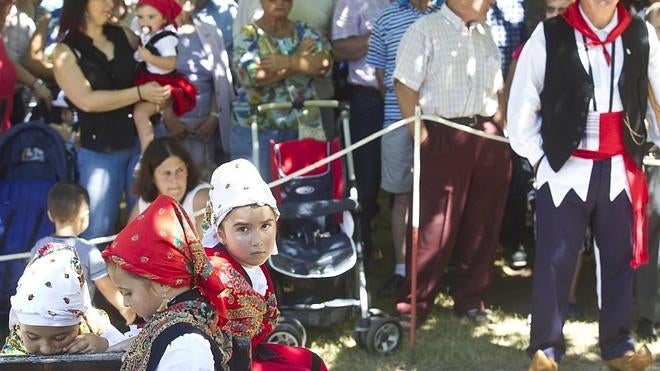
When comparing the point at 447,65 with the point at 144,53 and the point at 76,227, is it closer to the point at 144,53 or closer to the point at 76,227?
the point at 144,53

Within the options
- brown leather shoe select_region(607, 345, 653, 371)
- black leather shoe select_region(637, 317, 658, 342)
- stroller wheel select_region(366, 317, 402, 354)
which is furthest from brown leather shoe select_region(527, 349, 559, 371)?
black leather shoe select_region(637, 317, 658, 342)

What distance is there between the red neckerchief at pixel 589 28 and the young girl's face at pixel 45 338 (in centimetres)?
281

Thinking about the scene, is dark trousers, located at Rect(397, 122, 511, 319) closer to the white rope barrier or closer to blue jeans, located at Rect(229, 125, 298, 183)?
the white rope barrier

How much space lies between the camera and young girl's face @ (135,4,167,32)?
667 cm


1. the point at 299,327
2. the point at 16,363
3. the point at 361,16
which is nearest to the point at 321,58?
the point at 361,16

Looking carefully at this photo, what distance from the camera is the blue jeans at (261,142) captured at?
279 inches

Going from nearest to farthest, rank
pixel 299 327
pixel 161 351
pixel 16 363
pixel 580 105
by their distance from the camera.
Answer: pixel 161 351
pixel 16 363
pixel 580 105
pixel 299 327

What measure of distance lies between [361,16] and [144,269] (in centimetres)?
469

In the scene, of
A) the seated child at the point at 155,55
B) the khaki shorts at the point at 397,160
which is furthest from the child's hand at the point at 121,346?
the khaki shorts at the point at 397,160

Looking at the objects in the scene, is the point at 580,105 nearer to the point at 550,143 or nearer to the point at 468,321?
the point at 550,143

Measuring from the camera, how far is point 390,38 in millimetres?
7219

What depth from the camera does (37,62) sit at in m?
7.57

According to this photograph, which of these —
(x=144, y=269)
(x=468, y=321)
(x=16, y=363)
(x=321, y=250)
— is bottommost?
(x=468, y=321)

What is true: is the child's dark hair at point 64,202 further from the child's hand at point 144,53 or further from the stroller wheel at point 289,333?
the stroller wheel at point 289,333
